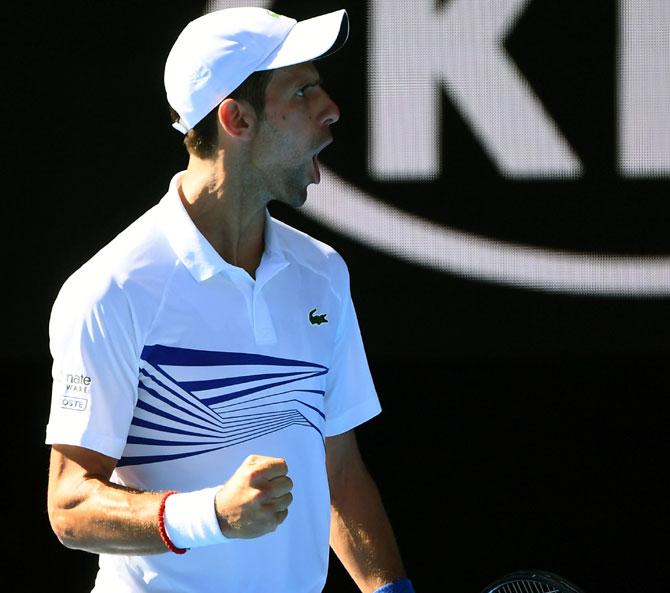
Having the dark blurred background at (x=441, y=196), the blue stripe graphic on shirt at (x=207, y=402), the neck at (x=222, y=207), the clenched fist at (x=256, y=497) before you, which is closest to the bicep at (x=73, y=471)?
the blue stripe graphic on shirt at (x=207, y=402)

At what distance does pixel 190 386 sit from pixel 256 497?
42 cm

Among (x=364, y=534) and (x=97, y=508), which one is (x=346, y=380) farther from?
(x=97, y=508)

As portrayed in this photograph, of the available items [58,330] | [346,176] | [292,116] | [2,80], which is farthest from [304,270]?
[2,80]

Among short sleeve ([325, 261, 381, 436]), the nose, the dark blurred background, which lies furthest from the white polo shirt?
the dark blurred background

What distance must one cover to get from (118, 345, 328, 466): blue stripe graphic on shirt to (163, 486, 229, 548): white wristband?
0.73 ft

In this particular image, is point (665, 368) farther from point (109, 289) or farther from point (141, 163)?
point (109, 289)

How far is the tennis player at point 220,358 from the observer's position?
7.56 feet

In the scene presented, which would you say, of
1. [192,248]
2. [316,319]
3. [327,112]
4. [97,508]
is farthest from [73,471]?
[327,112]

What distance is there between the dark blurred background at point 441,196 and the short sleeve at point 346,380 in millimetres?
912

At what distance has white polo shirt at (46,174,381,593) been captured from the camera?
2322 millimetres

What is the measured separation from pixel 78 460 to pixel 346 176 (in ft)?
4.94

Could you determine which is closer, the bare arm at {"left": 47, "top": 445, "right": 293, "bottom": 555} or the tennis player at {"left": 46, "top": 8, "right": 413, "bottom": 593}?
the bare arm at {"left": 47, "top": 445, "right": 293, "bottom": 555}

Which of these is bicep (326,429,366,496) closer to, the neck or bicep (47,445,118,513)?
the neck

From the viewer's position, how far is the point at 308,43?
254 cm
